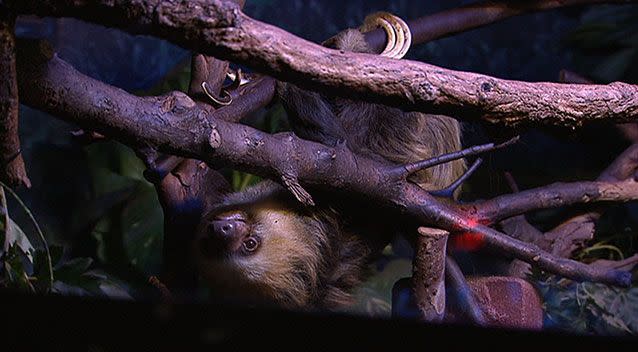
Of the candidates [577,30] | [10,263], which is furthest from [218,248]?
[577,30]

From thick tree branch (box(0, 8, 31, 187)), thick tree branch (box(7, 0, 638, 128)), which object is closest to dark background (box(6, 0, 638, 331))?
thick tree branch (box(7, 0, 638, 128))

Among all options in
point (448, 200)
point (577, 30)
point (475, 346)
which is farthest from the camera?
point (577, 30)

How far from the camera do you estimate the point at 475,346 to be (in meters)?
0.71

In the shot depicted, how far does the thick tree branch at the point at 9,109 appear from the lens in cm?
113

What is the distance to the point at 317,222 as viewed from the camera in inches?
88.5

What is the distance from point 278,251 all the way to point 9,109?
1.18m

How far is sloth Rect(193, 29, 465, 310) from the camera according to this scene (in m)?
2.11

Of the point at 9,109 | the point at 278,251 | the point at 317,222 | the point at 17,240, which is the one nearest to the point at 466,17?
the point at 317,222

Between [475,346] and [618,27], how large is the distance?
3.05 m

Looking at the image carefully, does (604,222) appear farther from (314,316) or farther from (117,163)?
(314,316)

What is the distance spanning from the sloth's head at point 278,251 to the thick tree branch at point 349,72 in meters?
0.87

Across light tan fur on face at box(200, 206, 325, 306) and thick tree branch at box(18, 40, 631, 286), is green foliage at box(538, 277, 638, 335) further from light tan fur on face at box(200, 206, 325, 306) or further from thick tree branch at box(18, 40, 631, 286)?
light tan fur on face at box(200, 206, 325, 306)

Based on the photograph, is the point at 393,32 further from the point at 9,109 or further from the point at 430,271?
the point at 9,109

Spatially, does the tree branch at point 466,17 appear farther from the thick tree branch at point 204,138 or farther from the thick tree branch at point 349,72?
the thick tree branch at point 349,72
